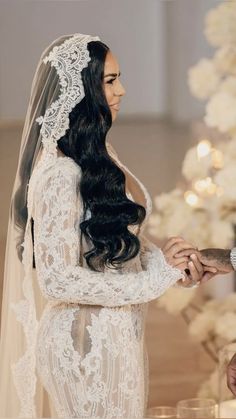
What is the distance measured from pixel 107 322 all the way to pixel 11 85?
3999mm

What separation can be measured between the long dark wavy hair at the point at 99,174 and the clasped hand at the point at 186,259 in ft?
0.47

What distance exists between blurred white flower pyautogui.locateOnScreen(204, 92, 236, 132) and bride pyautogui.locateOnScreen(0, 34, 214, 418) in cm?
133

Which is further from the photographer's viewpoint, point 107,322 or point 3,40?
point 3,40

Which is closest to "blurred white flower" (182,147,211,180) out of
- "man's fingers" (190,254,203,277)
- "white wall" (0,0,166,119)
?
"man's fingers" (190,254,203,277)

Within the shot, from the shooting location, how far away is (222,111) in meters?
4.94

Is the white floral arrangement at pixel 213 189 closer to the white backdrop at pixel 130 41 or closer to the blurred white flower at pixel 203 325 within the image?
the blurred white flower at pixel 203 325

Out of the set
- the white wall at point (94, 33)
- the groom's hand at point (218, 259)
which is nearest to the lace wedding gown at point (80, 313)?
the groom's hand at point (218, 259)

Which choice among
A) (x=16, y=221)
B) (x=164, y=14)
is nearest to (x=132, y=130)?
(x=164, y=14)

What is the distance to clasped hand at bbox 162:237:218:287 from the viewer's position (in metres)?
3.63

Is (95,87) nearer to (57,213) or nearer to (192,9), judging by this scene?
(57,213)

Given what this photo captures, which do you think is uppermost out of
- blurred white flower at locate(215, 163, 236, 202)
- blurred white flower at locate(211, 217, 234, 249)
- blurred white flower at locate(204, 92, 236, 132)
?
blurred white flower at locate(204, 92, 236, 132)

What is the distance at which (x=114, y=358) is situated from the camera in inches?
140

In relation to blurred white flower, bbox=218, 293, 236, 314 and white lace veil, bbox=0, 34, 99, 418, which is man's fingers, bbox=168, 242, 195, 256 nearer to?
white lace veil, bbox=0, 34, 99, 418

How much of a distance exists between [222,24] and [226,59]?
17 cm
